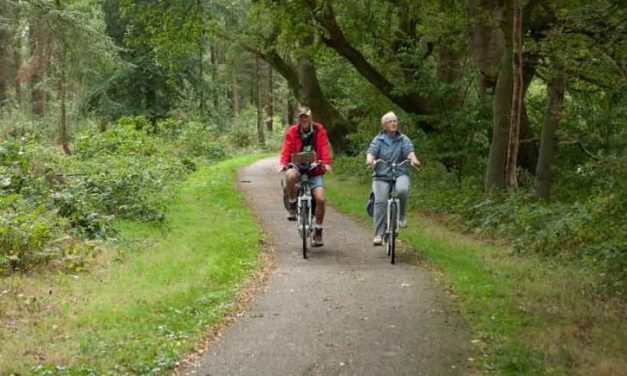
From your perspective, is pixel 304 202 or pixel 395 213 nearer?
pixel 395 213

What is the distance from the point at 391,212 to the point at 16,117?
94.9ft

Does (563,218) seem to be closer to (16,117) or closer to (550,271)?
(550,271)

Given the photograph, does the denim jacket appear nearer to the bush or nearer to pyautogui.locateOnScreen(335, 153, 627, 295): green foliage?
pyautogui.locateOnScreen(335, 153, 627, 295): green foliage

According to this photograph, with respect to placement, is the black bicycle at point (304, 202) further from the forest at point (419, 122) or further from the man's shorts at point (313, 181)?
the forest at point (419, 122)

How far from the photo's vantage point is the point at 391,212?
993 cm

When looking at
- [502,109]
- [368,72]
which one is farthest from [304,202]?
[368,72]

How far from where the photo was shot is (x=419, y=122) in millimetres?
19406

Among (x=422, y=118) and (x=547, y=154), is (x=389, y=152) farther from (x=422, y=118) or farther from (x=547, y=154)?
(x=422, y=118)

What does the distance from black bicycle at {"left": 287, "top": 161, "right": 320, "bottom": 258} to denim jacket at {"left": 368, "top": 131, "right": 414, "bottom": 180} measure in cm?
89

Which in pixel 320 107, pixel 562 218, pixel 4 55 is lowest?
pixel 562 218

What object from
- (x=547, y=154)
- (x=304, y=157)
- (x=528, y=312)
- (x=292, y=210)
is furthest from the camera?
(x=547, y=154)

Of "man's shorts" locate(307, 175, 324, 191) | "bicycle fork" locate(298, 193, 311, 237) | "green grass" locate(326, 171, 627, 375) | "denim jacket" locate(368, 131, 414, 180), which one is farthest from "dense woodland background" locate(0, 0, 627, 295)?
"man's shorts" locate(307, 175, 324, 191)

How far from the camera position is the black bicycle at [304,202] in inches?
412

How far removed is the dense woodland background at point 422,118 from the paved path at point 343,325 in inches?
91.8
